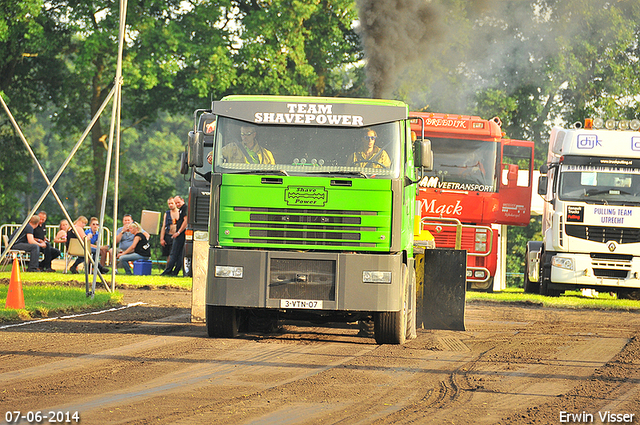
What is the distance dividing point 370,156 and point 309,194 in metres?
0.86

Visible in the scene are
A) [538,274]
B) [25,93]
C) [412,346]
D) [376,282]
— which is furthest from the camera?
[25,93]

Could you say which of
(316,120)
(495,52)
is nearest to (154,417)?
(316,120)

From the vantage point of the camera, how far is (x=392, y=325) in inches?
432

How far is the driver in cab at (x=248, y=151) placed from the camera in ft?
34.9

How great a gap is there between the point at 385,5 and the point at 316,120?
1637 cm

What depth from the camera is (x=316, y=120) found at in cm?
1070

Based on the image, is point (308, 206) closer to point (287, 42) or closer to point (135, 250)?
point (135, 250)

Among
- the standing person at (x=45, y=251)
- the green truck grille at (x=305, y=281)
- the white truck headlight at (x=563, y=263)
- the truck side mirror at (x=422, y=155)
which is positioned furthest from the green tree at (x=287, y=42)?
the green truck grille at (x=305, y=281)

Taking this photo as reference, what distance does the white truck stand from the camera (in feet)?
65.3

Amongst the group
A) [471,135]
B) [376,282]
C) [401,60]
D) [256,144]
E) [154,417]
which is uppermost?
[401,60]

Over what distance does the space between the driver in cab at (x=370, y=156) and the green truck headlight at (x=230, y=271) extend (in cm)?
179

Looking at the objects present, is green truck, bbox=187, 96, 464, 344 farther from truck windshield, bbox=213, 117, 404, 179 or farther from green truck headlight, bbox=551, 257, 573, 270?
green truck headlight, bbox=551, 257, 573, 270

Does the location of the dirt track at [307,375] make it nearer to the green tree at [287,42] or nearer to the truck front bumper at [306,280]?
the truck front bumper at [306,280]

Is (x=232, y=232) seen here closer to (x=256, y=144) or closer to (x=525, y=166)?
(x=256, y=144)
